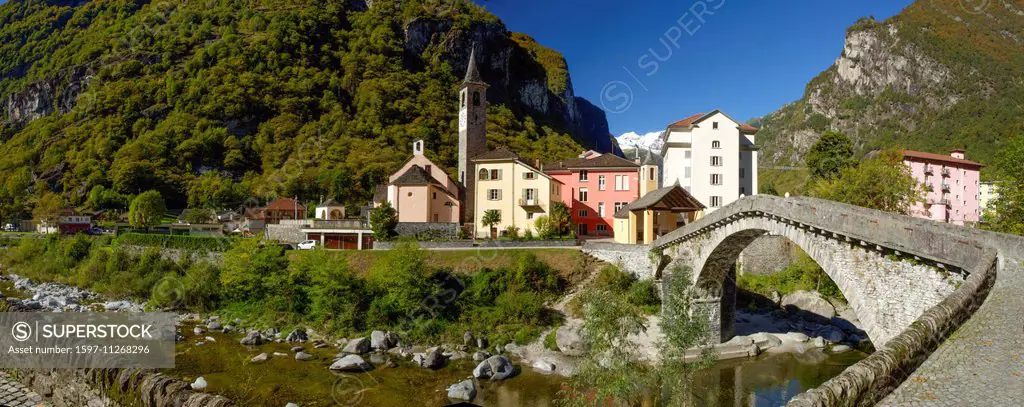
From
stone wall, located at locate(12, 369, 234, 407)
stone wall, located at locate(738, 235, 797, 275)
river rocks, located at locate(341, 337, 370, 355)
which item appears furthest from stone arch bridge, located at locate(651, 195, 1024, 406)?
river rocks, located at locate(341, 337, 370, 355)

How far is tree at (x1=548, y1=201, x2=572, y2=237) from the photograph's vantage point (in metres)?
44.2

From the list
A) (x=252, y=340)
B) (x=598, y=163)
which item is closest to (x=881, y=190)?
(x=598, y=163)

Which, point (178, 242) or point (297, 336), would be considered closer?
point (297, 336)

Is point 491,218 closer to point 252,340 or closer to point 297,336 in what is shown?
point 297,336

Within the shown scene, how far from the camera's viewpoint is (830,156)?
184 feet

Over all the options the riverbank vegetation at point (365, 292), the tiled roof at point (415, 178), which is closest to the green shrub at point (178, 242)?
the riverbank vegetation at point (365, 292)

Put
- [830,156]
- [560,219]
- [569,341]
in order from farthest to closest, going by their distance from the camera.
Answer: [830,156] < [560,219] < [569,341]

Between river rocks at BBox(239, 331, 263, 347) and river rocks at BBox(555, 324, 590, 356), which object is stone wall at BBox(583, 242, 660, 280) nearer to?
river rocks at BBox(555, 324, 590, 356)

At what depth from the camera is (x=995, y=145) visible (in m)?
84.1

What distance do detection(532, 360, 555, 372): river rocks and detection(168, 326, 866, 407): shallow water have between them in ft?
1.62

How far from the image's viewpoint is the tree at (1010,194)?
24.3m

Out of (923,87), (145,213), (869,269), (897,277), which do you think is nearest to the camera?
(897,277)

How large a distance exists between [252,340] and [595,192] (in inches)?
1234

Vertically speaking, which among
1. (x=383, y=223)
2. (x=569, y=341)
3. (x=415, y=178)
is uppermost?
(x=415, y=178)
